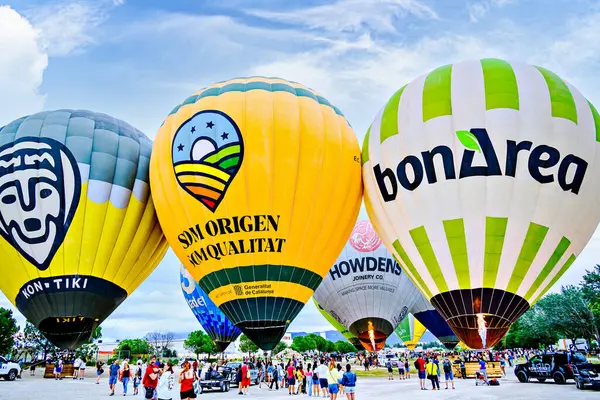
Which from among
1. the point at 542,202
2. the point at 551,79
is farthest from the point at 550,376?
the point at 551,79

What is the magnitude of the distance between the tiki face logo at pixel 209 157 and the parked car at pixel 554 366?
1156 cm

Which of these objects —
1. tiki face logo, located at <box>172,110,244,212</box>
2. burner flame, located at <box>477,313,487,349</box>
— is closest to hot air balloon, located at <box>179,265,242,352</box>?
tiki face logo, located at <box>172,110,244,212</box>

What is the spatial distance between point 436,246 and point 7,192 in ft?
40.5

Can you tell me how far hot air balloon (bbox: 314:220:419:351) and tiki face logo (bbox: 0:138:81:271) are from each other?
43.0 ft

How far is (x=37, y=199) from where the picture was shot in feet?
50.5

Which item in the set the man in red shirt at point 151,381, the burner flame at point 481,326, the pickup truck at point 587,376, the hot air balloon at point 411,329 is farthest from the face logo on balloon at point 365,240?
the hot air balloon at point 411,329

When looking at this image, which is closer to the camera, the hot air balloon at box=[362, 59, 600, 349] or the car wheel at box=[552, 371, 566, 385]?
the hot air balloon at box=[362, 59, 600, 349]

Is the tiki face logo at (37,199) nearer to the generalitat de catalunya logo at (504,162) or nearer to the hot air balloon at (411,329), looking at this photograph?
the generalitat de catalunya logo at (504,162)

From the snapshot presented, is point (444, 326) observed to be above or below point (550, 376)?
above

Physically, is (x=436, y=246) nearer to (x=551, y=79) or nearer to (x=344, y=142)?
(x=344, y=142)

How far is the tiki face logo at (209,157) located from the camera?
14.0m

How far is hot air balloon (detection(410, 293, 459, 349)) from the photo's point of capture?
30.3m

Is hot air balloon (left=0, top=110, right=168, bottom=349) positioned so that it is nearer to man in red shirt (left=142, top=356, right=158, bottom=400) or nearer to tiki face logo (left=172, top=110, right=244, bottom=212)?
tiki face logo (left=172, top=110, right=244, bottom=212)

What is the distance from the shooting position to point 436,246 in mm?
13461
